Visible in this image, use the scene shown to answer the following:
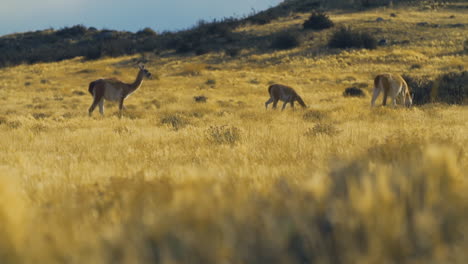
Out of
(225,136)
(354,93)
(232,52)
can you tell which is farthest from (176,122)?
(232,52)

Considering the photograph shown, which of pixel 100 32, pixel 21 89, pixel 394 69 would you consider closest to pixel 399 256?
pixel 21 89

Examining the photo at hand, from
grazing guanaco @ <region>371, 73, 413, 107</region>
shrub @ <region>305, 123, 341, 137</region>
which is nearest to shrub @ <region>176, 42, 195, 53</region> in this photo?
grazing guanaco @ <region>371, 73, 413, 107</region>

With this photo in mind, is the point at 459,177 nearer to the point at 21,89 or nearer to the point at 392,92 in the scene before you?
the point at 392,92

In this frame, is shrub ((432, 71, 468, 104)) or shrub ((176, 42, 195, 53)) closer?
shrub ((432, 71, 468, 104))

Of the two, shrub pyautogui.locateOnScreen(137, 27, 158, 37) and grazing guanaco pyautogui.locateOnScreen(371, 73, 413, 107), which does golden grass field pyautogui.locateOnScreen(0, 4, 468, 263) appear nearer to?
grazing guanaco pyautogui.locateOnScreen(371, 73, 413, 107)

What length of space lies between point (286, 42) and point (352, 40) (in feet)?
25.0

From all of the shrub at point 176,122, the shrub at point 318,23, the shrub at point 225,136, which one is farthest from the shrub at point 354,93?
the shrub at point 318,23

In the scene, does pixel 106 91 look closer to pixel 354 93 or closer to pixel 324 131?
pixel 324 131

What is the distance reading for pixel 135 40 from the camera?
213 ft

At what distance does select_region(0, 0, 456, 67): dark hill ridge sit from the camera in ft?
172

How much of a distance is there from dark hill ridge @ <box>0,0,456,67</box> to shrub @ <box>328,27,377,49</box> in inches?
394

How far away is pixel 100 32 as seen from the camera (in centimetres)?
7925

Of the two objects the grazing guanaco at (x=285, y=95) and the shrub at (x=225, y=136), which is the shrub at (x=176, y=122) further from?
the grazing guanaco at (x=285, y=95)

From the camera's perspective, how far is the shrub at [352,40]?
147ft
